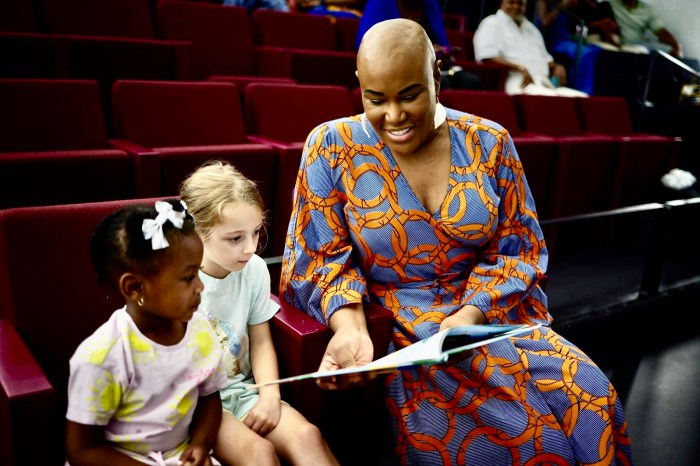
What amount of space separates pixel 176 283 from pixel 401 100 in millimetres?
238

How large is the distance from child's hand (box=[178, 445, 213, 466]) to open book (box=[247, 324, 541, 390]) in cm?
6

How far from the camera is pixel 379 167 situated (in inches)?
22.3

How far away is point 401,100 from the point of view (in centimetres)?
52

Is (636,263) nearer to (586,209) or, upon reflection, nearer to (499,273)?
(586,209)

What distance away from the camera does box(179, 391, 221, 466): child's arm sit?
0.42 metres

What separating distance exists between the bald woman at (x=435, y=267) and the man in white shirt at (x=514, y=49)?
1254 mm

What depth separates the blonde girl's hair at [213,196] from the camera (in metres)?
0.49

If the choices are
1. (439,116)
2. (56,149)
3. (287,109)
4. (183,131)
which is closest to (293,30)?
(287,109)

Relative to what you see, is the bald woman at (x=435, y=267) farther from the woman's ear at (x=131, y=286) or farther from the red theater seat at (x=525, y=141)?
the red theater seat at (x=525, y=141)

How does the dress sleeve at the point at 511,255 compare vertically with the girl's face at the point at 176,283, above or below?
below

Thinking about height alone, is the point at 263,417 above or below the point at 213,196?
below

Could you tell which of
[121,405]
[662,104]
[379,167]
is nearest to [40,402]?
[121,405]

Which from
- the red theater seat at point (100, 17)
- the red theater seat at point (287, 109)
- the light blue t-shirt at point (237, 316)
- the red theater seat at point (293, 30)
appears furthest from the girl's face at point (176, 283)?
the red theater seat at point (293, 30)

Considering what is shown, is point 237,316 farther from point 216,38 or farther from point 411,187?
point 216,38
